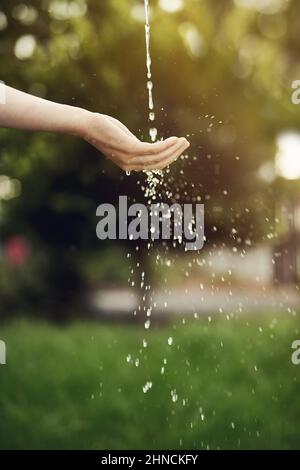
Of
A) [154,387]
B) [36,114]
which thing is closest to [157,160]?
[36,114]

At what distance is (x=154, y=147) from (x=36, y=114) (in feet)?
0.97

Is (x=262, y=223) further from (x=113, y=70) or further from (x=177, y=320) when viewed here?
(x=113, y=70)

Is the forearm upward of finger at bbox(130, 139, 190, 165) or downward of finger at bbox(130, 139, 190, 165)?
upward

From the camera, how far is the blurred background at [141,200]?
15.8 ft

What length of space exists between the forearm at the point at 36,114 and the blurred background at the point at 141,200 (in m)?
2.68

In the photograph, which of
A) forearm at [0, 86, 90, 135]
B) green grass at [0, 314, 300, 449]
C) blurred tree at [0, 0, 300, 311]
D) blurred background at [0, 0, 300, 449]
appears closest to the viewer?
forearm at [0, 86, 90, 135]

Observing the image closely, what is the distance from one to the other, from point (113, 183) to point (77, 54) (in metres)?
1.22

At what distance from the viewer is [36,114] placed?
1747mm

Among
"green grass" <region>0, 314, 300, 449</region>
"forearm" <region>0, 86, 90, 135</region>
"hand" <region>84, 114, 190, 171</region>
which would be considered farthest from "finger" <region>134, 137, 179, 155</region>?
"green grass" <region>0, 314, 300, 449</region>

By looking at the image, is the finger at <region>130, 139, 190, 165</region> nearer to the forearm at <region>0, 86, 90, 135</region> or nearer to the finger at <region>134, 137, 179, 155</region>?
the finger at <region>134, 137, 179, 155</region>

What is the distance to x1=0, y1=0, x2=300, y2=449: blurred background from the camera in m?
4.82

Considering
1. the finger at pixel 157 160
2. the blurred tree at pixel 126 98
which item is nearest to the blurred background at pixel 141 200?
the blurred tree at pixel 126 98

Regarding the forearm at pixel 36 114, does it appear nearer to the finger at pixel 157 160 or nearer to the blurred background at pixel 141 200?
the finger at pixel 157 160
